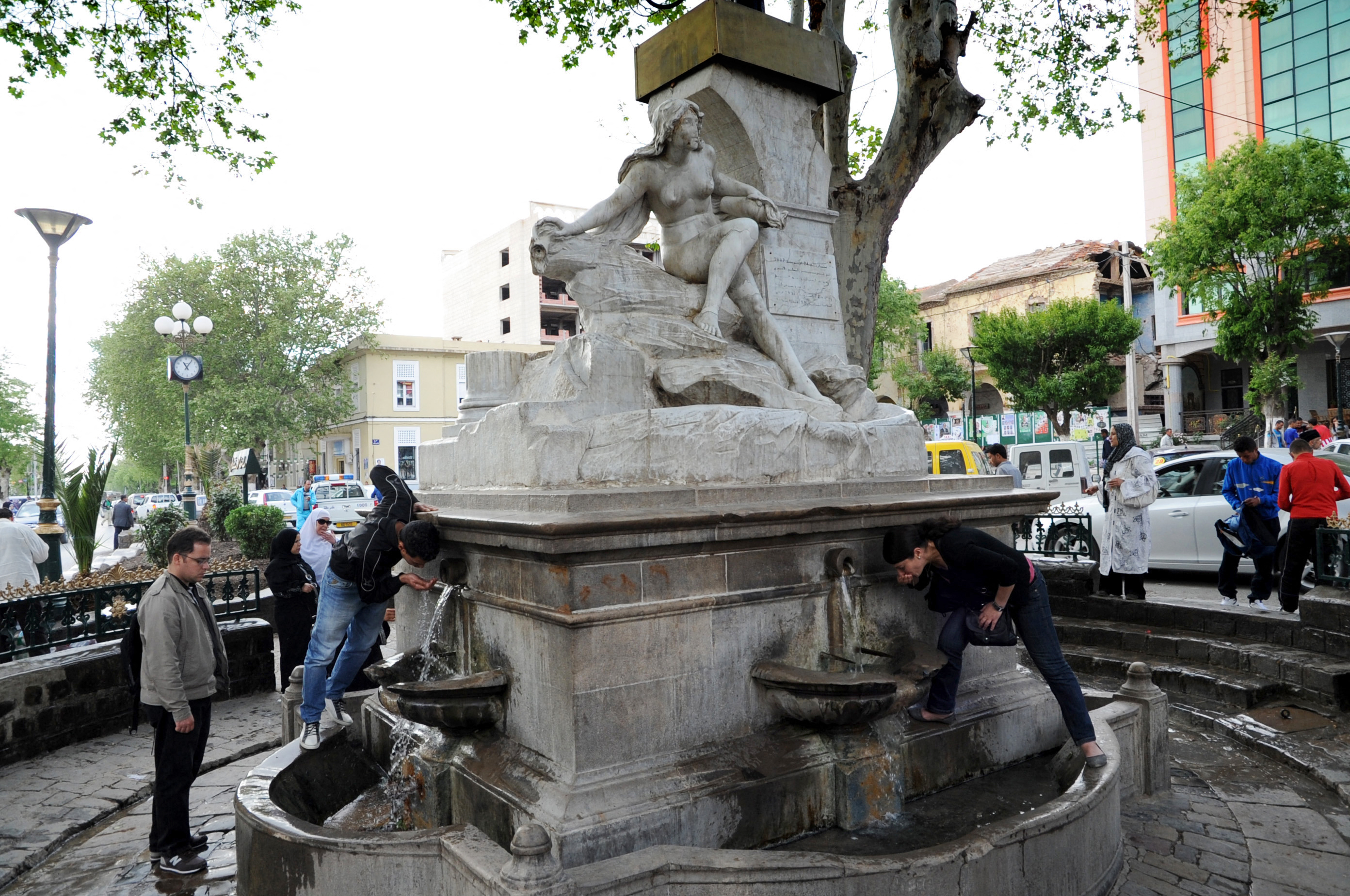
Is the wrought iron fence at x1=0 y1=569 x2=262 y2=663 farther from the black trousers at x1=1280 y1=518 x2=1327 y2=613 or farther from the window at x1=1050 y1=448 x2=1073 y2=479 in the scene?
the window at x1=1050 y1=448 x2=1073 y2=479

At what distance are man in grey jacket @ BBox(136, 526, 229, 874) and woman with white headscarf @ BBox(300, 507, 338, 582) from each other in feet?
10.5

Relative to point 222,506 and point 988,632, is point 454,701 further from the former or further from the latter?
point 222,506

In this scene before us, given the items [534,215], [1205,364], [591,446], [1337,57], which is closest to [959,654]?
[591,446]

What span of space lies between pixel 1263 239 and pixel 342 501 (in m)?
26.3

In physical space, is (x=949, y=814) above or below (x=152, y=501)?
below

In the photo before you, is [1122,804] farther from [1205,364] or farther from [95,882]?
[1205,364]

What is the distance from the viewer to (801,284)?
18.0ft

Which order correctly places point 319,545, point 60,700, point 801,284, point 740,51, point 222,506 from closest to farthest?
point 740,51 < point 801,284 < point 60,700 < point 319,545 < point 222,506

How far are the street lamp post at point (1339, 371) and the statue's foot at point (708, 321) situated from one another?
2474 centimetres

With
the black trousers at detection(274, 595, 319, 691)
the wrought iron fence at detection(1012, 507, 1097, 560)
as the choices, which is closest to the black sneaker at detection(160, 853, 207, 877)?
the black trousers at detection(274, 595, 319, 691)

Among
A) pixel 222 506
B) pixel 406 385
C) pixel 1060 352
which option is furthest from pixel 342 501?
pixel 1060 352

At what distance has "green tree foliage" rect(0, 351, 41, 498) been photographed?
47875mm

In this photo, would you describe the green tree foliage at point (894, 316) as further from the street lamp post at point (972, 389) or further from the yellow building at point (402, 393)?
the yellow building at point (402, 393)

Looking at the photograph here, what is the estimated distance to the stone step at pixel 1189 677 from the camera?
20.0 ft
